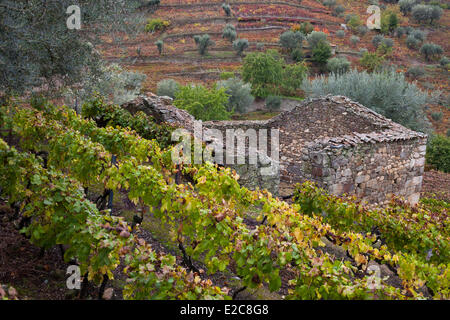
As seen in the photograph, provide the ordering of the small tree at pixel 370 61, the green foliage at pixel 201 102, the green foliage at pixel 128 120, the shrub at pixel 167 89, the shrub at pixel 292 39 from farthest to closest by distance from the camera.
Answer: the shrub at pixel 292 39 < the small tree at pixel 370 61 < the shrub at pixel 167 89 < the green foliage at pixel 201 102 < the green foliage at pixel 128 120

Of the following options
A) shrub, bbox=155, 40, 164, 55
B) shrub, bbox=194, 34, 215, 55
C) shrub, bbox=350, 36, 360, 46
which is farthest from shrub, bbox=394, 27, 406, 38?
shrub, bbox=155, 40, 164, 55

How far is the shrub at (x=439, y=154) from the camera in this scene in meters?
20.0

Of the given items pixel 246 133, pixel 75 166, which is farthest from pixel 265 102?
pixel 75 166

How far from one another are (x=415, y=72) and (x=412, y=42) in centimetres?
966

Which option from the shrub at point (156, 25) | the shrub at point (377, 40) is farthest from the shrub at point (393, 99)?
the shrub at point (156, 25)

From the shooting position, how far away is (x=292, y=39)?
46.4 metres

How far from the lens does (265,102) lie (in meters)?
38.1

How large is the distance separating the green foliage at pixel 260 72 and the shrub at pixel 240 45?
7.17 metres

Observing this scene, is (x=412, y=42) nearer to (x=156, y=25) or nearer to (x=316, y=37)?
(x=316, y=37)

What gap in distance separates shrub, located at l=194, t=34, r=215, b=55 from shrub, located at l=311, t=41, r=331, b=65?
13.0 meters

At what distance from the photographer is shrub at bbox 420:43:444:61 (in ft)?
153

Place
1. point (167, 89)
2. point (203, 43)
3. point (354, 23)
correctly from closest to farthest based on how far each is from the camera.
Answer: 1. point (167, 89)
2. point (203, 43)
3. point (354, 23)

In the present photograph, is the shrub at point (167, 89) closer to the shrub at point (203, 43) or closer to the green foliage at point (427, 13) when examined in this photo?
the shrub at point (203, 43)

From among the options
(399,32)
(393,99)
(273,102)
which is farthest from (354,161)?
(399,32)
